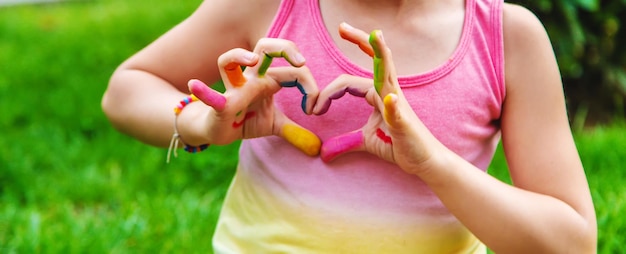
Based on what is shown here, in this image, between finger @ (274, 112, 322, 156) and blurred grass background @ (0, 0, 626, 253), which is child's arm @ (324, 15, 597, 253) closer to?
finger @ (274, 112, 322, 156)

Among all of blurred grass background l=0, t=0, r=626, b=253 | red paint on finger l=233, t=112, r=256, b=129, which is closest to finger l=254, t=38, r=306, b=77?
red paint on finger l=233, t=112, r=256, b=129

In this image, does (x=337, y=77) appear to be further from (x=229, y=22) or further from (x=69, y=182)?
(x=69, y=182)

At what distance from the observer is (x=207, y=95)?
1308mm

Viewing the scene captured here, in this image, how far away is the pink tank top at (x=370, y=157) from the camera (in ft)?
4.88

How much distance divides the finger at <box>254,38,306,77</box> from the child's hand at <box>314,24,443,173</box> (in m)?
0.09

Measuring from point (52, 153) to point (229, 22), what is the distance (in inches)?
84.8

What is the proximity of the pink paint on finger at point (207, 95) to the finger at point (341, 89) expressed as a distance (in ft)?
0.53

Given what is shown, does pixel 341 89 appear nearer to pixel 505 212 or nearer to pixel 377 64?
pixel 377 64

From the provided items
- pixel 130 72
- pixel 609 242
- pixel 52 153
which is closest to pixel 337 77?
pixel 130 72

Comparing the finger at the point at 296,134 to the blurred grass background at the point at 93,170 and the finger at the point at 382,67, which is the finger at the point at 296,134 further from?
the blurred grass background at the point at 93,170

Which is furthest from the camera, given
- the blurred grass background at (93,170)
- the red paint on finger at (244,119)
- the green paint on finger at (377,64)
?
the blurred grass background at (93,170)

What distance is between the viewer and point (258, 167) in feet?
5.29

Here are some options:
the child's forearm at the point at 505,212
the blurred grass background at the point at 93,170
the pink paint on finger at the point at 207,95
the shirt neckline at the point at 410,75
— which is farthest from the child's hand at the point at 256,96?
the blurred grass background at the point at 93,170

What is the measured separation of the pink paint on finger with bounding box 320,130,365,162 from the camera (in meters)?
1.43
